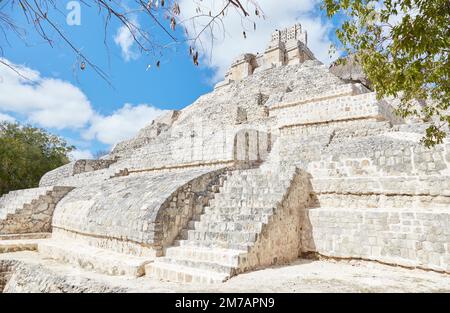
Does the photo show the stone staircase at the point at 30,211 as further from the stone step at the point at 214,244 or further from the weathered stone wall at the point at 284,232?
the weathered stone wall at the point at 284,232

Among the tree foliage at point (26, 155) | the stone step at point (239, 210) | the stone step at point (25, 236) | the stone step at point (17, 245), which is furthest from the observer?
the tree foliage at point (26, 155)

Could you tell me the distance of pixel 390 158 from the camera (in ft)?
20.0

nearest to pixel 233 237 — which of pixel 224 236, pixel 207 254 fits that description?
pixel 224 236

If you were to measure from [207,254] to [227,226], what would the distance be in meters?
0.74

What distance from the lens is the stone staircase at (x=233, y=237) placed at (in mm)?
4766

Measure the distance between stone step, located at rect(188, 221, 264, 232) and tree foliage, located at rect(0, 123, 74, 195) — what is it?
53.6 ft

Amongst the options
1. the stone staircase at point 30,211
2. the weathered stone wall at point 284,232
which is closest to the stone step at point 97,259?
the weathered stone wall at point 284,232

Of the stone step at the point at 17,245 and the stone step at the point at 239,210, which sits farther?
the stone step at the point at 17,245

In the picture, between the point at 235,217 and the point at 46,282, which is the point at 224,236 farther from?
the point at 46,282

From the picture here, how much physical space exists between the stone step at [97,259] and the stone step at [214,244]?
65cm

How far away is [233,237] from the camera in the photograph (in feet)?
17.6

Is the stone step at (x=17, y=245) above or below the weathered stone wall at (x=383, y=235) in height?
below

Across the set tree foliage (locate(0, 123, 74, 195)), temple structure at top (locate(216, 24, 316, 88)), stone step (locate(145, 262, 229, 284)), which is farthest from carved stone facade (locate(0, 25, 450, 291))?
temple structure at top (locate(216, 24, 316, 88))

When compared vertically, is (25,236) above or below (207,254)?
below
